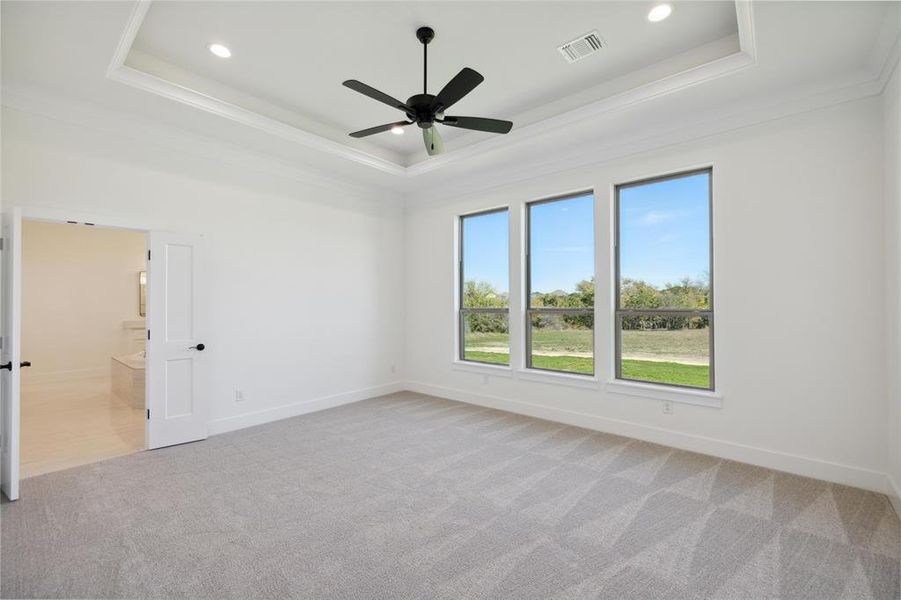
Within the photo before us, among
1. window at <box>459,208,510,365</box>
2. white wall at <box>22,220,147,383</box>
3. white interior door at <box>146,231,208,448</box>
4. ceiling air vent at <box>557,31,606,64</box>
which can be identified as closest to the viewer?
ceiling air vent at <box>557,31,606,64</box>

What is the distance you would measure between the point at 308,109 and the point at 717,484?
4992 mm

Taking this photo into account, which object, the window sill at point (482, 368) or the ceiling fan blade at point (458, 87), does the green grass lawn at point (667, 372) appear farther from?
the ceiling fan blade at point (458, 87)

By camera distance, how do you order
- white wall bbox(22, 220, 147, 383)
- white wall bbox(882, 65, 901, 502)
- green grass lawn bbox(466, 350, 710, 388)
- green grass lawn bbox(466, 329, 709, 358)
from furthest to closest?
white wall bbox(22, 220, 147, 383) < green grass lawn bbox(466, 350, 710, 388) < green grass lawn bbox(466, 329, 709, 358) < white wall bbox(882, 65, 901, 502)

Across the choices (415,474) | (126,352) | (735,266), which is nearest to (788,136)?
(735,266)

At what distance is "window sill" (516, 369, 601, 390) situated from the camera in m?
4.55

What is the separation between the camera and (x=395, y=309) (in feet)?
21.1

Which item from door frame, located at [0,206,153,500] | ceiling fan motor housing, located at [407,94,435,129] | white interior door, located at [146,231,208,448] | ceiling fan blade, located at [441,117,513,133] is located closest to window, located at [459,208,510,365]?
ceiling fan blade, located at [441,117,513,133]

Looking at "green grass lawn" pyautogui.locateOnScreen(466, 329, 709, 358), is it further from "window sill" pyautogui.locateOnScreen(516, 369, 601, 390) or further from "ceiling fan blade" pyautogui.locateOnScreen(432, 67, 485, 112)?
"ceiling fan blade" pyautogui.locateOnScreen(432, 67, 485, 112)

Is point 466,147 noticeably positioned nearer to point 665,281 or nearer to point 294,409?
point 665,281

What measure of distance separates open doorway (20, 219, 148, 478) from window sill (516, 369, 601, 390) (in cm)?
439

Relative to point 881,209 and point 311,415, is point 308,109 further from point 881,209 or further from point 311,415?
point 881,209

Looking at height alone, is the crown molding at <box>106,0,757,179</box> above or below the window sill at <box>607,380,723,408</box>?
above

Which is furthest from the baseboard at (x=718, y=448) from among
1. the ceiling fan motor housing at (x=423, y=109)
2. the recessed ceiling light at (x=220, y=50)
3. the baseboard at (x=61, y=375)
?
the baseboard at (x=61, y=375)

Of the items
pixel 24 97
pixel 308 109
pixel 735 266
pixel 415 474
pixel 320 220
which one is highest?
pixel 308 109
